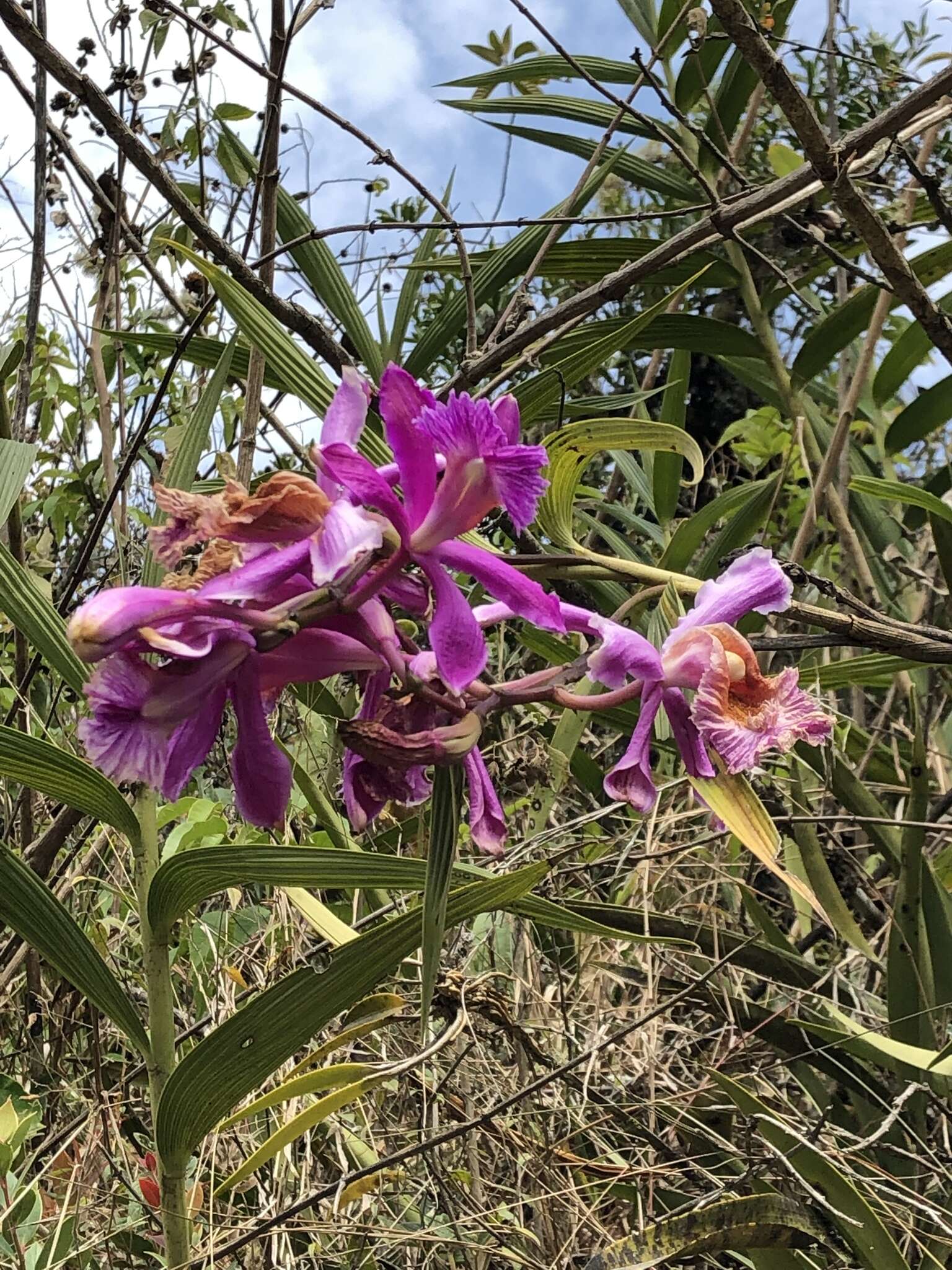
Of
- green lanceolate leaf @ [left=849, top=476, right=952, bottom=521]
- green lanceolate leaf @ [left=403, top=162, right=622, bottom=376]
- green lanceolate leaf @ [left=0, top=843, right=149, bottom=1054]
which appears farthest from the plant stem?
green lanceolate leaf @ [left=849, top=476, right=952, bottom=521]

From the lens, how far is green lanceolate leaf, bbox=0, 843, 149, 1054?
20.5 inches

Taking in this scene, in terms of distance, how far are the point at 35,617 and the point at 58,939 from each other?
0.57ft

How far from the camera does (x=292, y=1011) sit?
51 cm

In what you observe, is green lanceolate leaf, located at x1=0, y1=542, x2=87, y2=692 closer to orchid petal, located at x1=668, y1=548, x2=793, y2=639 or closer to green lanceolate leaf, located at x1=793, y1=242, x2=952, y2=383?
orchid petal, located at x1=668, y1=548, x2=793, y2=639

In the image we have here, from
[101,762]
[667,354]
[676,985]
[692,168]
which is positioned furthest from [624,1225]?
[667,354]

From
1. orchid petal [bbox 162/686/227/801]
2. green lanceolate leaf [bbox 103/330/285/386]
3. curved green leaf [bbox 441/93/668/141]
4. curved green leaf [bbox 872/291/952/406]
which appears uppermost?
curved green leaf [bbox 441/93/668/141]

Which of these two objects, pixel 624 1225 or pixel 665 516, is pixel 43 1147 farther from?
pixel 665 516

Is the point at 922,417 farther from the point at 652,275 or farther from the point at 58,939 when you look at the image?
the point at 58,939

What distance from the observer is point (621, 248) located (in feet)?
3.16

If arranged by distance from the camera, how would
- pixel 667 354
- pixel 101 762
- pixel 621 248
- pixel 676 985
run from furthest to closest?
1. pixel 667 354
2. pixel 676 985
3. pixel 621 248
4. pixel 101 762

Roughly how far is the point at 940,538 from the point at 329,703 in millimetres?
606

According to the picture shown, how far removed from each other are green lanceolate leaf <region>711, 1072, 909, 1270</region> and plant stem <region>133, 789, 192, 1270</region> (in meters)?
0.38

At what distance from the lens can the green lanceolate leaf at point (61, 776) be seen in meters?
0.48

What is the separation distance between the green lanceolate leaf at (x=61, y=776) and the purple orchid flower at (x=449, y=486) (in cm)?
20
